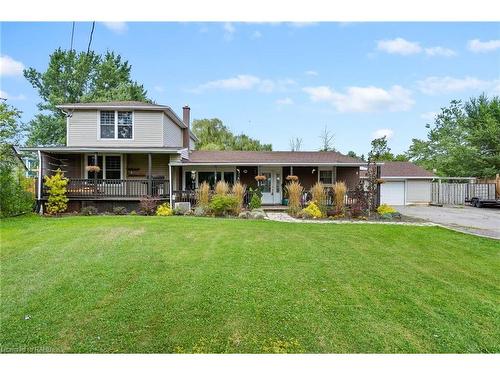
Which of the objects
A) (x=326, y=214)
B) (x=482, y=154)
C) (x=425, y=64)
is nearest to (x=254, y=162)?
(x=326, y=214)

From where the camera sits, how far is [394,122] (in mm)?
23547

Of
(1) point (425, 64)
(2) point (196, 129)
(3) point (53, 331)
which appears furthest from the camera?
(2) point (196, 129)

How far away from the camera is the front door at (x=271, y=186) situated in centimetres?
1831

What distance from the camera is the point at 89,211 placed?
14.1 metres

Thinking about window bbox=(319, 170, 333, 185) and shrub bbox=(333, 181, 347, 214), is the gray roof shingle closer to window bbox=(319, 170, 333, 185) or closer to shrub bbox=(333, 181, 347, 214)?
window bbox=(319, 170, 333, 185)

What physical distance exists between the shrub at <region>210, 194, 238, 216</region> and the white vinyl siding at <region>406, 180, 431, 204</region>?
15224 millimetres

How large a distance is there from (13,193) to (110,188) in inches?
150

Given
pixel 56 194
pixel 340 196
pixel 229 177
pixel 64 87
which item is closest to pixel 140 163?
pixel 56 194

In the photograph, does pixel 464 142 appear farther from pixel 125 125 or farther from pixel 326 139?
pixel 125 125

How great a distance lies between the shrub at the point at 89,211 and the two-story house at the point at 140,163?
2.32 feet

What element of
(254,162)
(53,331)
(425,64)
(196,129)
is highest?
(196,129)
